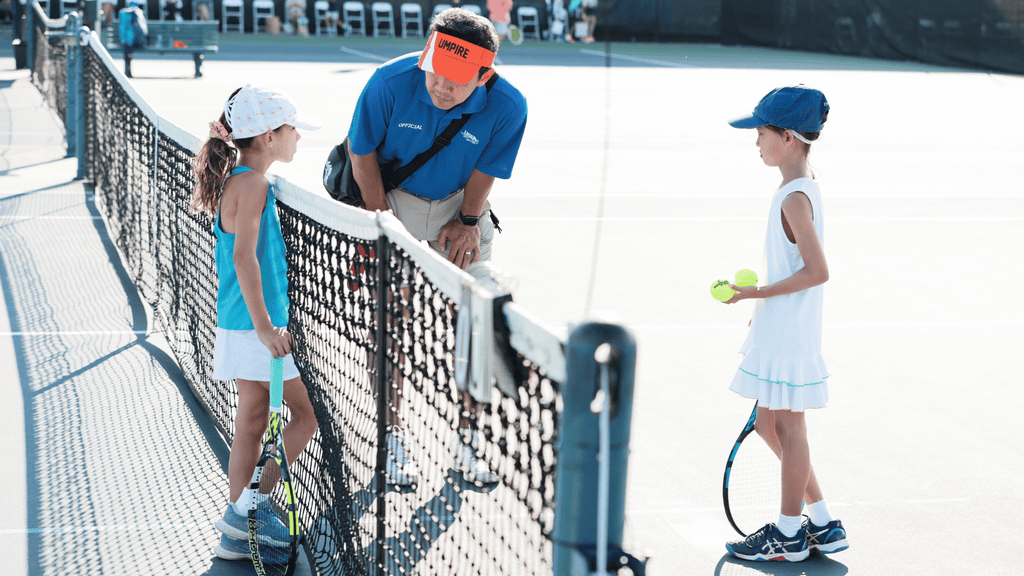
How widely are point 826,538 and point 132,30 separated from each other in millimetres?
19734

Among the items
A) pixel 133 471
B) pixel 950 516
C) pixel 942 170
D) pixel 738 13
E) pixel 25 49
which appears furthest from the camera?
pixel 738 13

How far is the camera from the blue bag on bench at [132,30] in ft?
67.2

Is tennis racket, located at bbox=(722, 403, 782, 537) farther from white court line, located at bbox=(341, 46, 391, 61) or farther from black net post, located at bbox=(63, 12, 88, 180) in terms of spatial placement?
white court line, located at bbox=(341, 46, 391, 61)

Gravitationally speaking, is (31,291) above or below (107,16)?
below

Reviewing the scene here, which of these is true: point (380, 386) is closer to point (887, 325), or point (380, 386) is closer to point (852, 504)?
point (852, 504)

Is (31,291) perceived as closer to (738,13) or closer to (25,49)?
(25,49)

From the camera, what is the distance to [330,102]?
1791 cm

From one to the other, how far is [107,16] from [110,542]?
26.6 metres

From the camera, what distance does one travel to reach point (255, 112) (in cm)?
343

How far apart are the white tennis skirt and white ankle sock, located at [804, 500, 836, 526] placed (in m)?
1.87

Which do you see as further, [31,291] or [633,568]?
[31,291]

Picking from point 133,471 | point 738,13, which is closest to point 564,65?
point 738,13

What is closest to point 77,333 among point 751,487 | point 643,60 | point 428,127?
point 428,127

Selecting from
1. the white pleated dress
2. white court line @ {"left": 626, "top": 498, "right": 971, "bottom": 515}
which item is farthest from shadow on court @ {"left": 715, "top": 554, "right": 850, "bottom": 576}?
the white pleated dress
